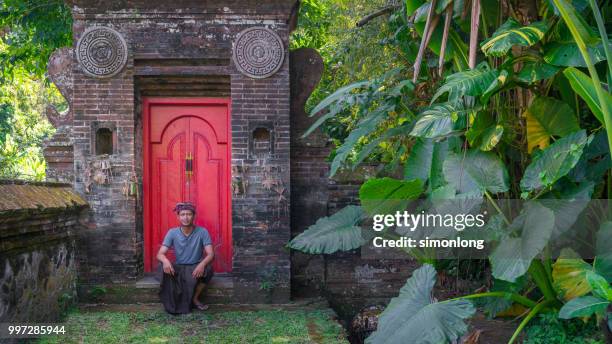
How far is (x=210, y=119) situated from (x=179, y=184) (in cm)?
88

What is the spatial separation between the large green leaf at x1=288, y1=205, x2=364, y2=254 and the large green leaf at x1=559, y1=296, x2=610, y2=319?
183 centimetres

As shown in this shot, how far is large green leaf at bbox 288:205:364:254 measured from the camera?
5.36 metres

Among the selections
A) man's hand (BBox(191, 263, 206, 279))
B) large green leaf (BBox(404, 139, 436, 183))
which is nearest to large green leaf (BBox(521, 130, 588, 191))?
large green leaf (BBox(404, 139, 436, 183))

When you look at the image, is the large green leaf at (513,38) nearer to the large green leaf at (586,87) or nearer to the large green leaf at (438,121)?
the large green leaf at (586,87)

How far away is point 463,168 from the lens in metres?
4.75

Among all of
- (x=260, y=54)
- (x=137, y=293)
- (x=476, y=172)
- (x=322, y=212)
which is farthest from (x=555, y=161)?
(x=137, y=293)

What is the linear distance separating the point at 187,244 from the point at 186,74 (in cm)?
195

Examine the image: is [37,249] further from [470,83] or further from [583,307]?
[583,307]

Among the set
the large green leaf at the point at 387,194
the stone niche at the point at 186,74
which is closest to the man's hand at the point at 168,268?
the stone niche at the point at 186,74

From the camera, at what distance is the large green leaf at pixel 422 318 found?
13.5 feet

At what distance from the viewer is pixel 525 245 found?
4250mm

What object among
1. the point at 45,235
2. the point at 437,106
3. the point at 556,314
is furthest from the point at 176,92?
the point at 556,314

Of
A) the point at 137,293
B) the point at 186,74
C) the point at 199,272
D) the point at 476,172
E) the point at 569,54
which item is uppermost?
the point at 186,74

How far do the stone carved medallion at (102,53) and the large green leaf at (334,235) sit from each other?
3.14 meters
